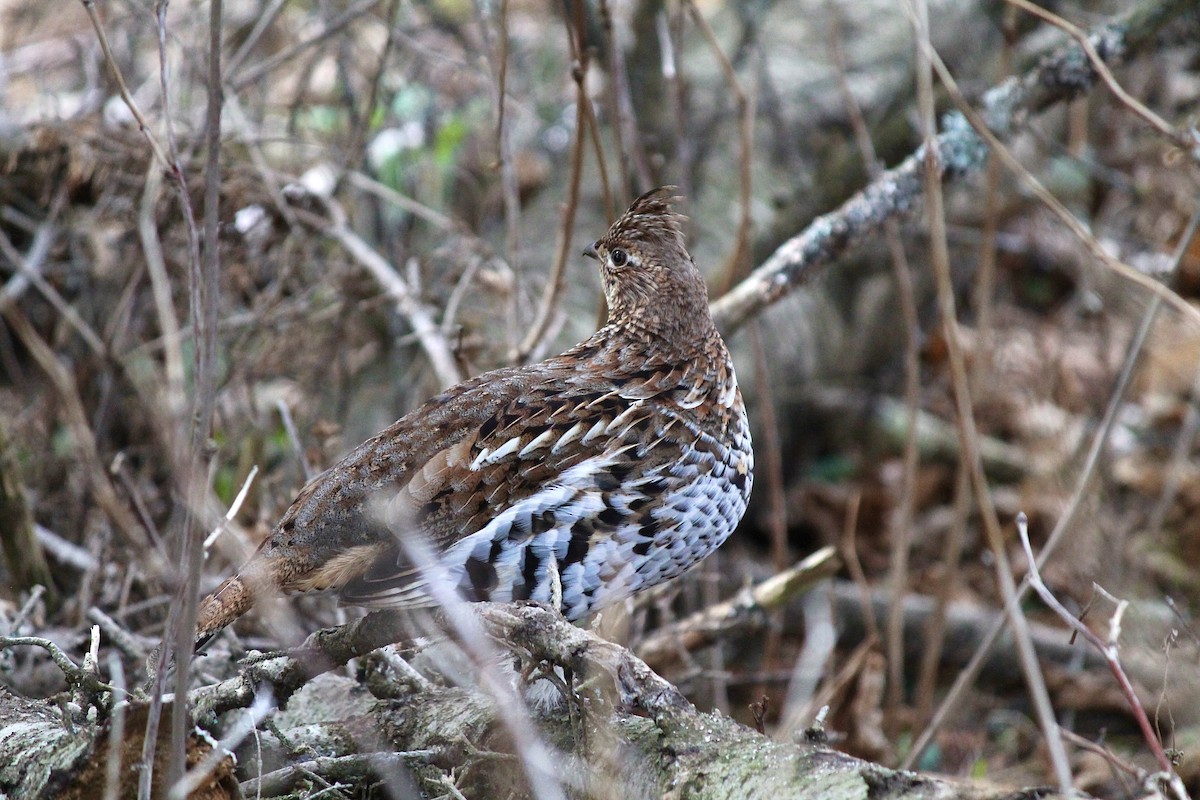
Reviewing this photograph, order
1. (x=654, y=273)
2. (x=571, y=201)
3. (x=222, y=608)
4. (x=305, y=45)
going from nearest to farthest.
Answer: (x=222, y=608)
(x=654, y=273)
(x=571, y=201)
(x=305, y=45)

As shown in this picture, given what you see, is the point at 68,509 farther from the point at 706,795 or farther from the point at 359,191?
the point at 706,795

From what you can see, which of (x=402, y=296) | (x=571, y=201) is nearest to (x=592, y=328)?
(x=402, y=296)

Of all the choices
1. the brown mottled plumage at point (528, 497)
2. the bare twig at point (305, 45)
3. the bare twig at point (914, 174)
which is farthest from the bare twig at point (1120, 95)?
the bare twig at point (305, 45)

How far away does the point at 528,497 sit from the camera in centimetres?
307

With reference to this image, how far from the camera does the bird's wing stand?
2.99 metres

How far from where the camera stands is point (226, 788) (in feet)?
7.84

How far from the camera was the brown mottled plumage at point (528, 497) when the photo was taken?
9.83 ft

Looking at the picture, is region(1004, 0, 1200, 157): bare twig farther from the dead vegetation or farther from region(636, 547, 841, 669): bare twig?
region(636, 547, 841, 669): bare twig

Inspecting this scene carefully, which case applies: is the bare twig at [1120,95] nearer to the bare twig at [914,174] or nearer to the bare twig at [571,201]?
the bare twig at [914,174]

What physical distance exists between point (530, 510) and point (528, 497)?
4cm

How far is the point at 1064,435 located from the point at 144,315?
4452mm

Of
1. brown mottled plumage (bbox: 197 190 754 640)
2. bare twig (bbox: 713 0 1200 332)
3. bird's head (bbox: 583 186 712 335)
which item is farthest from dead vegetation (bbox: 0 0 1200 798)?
bird's head (bbox: 583 186 712 335)

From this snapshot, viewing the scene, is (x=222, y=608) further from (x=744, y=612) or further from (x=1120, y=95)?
(x=1120, y=95)

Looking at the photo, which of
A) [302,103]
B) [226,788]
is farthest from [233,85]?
[226,788]
